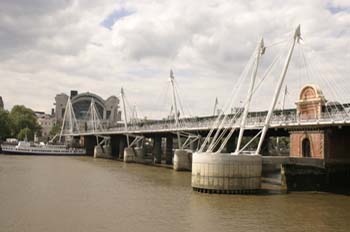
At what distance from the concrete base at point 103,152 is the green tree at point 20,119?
2045 inches

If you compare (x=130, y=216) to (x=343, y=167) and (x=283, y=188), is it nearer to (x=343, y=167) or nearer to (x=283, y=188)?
(x=283, y=188)

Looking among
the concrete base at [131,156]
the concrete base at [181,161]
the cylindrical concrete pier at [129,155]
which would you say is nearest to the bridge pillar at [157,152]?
the concrete base at [131,156]

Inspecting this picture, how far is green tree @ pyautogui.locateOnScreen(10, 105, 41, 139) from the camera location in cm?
17712

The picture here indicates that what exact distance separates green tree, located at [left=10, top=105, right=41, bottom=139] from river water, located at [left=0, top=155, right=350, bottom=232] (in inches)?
5089

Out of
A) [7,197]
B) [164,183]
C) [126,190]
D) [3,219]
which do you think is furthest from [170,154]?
[3,219]

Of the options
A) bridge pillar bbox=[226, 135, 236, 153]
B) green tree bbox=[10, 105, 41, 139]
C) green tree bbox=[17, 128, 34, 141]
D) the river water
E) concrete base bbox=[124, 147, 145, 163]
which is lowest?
the river water

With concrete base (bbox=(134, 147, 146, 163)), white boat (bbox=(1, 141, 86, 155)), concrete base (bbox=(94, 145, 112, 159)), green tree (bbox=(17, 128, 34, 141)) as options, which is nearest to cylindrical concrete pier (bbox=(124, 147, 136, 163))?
concrete base (bbox=(134, 147, 146, 163))

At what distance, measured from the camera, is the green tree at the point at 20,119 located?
177125 millimetres

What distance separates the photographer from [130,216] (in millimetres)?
34969

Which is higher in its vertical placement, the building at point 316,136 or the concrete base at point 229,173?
the building at point 316,136

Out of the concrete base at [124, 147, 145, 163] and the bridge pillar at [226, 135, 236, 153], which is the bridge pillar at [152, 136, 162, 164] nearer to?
the concrete base at [124, 147, 145, 163]

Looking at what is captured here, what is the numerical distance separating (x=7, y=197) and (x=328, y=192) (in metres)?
33.0

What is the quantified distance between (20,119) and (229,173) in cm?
14639

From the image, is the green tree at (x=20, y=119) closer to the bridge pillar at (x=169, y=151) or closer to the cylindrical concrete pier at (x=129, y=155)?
the cylindrical concrete pier at (x=129, y=155)
